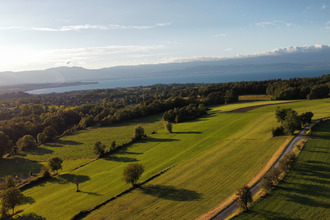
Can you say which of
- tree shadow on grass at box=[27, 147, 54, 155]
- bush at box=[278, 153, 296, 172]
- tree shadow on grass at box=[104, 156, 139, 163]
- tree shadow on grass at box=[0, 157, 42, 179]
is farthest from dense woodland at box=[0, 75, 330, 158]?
bush at box=[278, 153, 296, 172]

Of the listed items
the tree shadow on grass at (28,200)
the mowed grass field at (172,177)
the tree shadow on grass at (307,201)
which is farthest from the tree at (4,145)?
the tree shadow on grass at (307,201)

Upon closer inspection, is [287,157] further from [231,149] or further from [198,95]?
[198,95]

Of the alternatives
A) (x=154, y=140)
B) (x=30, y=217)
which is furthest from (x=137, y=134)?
(x=30, y=217)

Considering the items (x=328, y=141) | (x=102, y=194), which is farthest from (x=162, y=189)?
(x=328, y=141)

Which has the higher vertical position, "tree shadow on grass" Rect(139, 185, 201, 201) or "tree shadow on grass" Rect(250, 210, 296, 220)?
"tree shadow on grass" Rect(250, 210, 296, 220)

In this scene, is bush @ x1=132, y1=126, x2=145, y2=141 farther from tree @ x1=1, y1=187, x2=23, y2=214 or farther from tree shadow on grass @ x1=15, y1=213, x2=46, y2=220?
tree shadow on grass @ x1=15, y1=213, x2=46, y2=220

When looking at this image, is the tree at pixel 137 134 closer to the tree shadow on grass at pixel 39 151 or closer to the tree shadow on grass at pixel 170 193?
the tree shadow on grass at pixel 39 151
